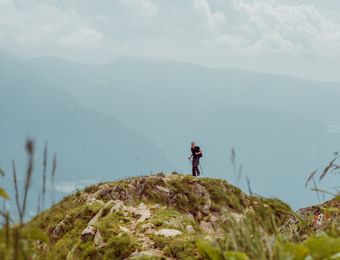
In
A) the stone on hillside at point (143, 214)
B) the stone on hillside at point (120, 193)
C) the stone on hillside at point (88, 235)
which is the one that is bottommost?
the stone on hillside at point (88, 235)

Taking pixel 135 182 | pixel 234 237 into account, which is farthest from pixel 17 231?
pixel 135 182

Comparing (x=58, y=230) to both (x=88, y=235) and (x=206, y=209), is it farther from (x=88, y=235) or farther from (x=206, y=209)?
(x=206, y=209)

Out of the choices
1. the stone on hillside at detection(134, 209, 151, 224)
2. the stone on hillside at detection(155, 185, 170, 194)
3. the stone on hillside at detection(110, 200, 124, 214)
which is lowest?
the stone on hillside at detection(134, 209, 151, 224)

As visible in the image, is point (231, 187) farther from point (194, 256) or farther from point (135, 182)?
point (194, 256)

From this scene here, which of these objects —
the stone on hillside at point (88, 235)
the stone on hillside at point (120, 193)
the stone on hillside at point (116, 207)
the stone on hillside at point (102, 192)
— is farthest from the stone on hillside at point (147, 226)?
the stone on hillside at point (102, 192)

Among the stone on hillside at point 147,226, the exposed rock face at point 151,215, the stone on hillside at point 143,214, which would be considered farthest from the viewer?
the stone on hillside at point 143,214

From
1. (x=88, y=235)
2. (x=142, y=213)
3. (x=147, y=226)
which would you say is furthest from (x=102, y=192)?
(x=88, y=235)

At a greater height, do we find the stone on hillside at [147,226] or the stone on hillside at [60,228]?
the stone on hillside at [60,228]

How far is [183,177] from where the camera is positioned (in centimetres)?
3078

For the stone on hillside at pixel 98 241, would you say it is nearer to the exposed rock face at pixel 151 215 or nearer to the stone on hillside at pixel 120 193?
the exposed rock face at pixel 151 215

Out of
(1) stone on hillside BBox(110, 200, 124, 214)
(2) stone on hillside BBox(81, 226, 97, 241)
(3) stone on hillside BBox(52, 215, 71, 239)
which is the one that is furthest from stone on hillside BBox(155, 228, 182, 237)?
(3) stone on hillside BBox(52, 215, 71, 239)

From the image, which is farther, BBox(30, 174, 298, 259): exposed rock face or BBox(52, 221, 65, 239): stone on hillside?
BBox(52, 221, 65, 239): stone on hillside

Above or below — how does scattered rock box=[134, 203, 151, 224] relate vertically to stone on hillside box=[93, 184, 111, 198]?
below

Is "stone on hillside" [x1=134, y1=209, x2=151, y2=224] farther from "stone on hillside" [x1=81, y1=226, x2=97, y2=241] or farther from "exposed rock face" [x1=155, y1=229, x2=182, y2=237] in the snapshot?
"exposed rock face" [x1=155, y1=229, x2=182, y2=237]
